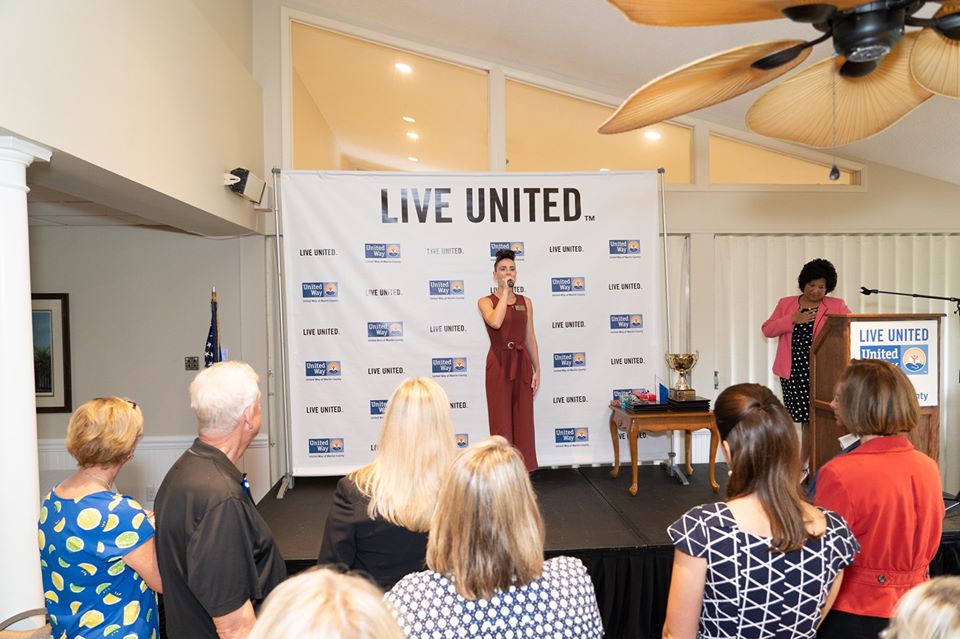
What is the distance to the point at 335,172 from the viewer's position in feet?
13.7

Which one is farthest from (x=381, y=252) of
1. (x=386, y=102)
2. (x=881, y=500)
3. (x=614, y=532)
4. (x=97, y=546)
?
(x=881, y=500)

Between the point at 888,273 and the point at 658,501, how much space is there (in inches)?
118

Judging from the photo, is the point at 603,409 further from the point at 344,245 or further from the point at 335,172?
the point at 335,172

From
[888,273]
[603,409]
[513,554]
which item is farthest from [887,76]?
[888,273]

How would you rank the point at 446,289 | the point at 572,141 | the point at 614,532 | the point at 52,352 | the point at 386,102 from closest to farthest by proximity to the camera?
the point at 614,532 < the point at 446,289 < the point at 52,352 < the point at 386,102 < the point at 572,141

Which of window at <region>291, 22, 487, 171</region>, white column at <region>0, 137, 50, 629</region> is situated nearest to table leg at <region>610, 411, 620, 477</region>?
window at <region>291, 22, 487, 171</region>

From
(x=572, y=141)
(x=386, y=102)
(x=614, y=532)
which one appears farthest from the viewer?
(x=572, y=141)

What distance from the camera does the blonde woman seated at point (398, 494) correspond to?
158 centimetres

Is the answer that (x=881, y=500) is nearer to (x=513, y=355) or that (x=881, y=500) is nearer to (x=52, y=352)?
(x=513, y=355)

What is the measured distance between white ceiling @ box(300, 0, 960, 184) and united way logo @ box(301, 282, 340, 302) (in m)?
2.14

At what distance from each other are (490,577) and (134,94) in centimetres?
268

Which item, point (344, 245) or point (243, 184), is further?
point (344, 245)

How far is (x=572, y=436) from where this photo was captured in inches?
174

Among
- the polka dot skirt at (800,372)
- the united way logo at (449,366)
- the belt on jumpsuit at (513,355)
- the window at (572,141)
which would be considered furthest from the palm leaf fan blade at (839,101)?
the window at (572,141)
